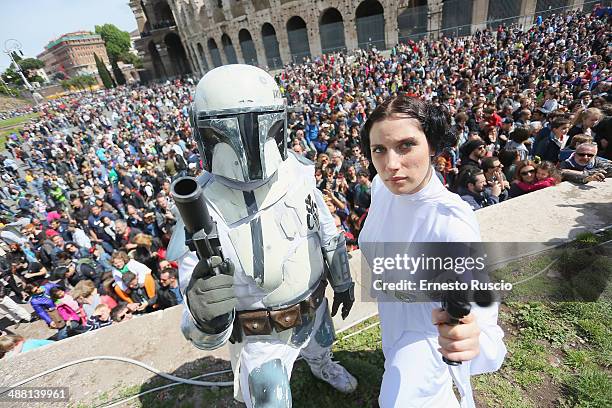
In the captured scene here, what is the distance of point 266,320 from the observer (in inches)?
Result: 78.0

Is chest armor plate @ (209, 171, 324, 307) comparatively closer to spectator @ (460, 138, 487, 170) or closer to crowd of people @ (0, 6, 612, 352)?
crowd of people @ (0, 6, 612, 352)

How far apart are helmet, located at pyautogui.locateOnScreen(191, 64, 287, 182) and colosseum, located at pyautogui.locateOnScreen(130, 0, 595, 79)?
2651 centimetres

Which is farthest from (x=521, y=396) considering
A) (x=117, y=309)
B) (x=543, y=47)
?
(x=543, y=47)

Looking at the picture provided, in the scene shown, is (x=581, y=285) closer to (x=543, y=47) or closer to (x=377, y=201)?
(x=377, y=201)

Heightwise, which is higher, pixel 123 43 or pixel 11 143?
pixel 123 43

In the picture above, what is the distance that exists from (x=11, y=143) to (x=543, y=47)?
3126cm

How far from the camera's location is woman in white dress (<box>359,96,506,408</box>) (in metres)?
1.42

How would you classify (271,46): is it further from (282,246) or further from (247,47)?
(282,246)

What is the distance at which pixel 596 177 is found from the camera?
4297 millimetres

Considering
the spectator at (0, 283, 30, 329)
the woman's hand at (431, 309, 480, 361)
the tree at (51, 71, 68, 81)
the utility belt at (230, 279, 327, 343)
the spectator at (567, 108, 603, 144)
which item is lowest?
the spectator at (0, 283, 30, 329)

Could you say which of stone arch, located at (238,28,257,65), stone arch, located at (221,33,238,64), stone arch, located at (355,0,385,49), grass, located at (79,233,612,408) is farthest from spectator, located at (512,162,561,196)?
stone arch, located at (221,33,238,64)

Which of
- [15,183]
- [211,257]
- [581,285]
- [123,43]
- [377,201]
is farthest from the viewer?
[123,43]

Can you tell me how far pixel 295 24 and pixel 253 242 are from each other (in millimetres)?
34463

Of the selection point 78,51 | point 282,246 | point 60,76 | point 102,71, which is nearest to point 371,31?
point 282,246
